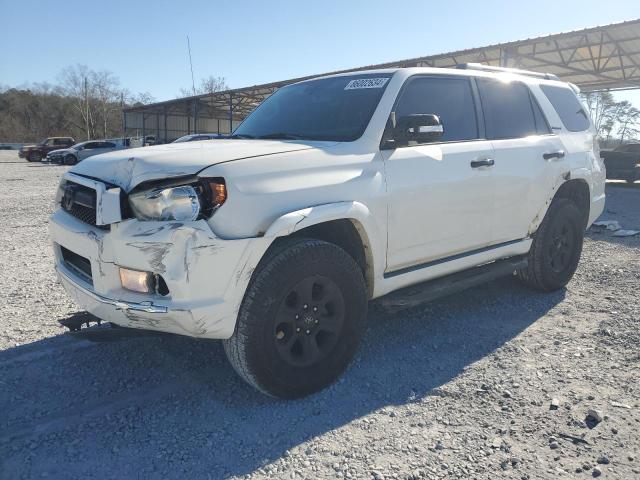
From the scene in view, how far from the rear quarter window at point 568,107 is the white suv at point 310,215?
22.8 inches

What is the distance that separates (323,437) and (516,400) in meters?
1.17

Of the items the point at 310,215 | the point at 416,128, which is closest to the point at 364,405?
the point at 310,215

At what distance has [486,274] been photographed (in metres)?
3.96

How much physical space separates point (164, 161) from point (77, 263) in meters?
0.90

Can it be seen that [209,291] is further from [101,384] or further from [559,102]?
[559,102]

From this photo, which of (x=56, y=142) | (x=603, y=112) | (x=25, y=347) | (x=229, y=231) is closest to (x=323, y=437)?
(x=229, y=231)

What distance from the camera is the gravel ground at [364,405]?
7.63 feet

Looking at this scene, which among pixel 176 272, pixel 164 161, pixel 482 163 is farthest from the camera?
pixel 482 163

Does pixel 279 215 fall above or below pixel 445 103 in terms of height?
below

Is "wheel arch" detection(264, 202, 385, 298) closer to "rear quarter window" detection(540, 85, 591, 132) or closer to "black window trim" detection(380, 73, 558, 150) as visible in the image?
"black window trim" detection(380, 73, 558, 150)

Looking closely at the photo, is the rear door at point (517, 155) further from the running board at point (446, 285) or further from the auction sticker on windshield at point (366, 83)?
the auction sticker on windshield at point (366, 83)

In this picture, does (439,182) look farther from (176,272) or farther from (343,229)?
(176,272)

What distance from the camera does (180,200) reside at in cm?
244

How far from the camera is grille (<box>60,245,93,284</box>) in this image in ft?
9.10
